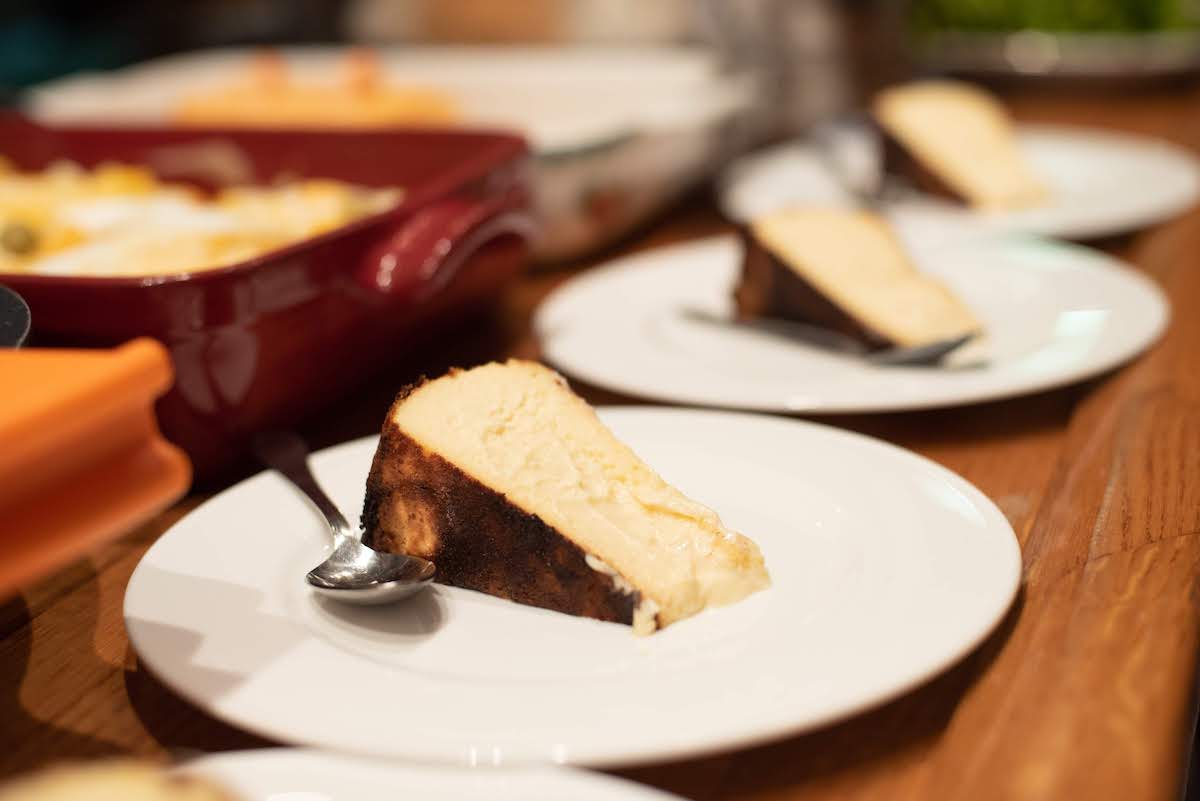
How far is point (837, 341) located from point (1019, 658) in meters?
0.41

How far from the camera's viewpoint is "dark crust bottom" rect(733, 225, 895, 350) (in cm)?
91

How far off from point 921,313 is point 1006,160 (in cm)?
51

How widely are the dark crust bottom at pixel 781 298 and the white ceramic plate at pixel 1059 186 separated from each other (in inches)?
9.9

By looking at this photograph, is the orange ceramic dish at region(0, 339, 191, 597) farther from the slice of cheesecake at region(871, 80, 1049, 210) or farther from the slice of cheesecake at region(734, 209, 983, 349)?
the slice of cheesecake at region(871, 80, 1049, 210)

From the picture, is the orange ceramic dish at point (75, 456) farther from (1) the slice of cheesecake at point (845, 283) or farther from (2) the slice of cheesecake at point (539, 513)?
(1) the slice of cheesecake at point (845, 283)

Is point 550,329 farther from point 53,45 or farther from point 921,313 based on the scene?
point 53,45

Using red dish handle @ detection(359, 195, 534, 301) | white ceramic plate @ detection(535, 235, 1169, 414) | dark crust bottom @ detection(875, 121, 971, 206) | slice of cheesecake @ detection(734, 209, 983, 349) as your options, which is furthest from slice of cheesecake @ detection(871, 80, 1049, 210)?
red dish handle @ detection(359, 195, 534, 301)

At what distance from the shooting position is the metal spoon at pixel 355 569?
55cm

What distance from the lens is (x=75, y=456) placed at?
412 millimetres

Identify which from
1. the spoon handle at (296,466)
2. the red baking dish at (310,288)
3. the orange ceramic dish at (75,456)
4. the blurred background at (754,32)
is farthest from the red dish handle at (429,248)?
the blurred background at (754,32)

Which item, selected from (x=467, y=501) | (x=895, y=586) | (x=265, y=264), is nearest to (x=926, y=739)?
(x=895, y=586)

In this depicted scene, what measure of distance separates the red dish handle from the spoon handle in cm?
12

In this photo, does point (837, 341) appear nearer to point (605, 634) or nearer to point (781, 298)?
point (781, 298)

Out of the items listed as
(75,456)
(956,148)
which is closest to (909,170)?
(956,148)
